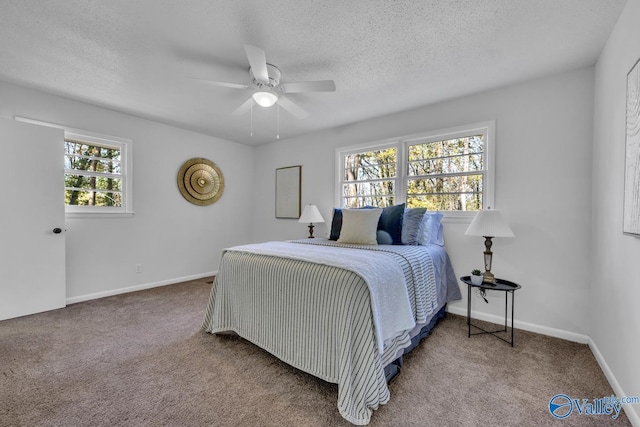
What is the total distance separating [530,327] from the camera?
253 centimetres

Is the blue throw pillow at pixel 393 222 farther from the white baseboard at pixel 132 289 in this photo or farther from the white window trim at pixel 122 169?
the white window trim at pixel 122 169

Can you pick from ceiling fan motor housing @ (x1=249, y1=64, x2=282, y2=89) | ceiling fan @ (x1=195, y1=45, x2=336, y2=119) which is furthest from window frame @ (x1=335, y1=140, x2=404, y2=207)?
ceiling fan motor housing @ (x1=249, y1=64, x2=282, y2=89)

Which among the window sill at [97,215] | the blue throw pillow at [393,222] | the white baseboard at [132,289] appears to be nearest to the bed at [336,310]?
the blue throw pillow at [393,222]

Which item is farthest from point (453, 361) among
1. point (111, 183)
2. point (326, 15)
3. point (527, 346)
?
point (111, 183)

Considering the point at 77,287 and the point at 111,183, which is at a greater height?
the point at 111,183

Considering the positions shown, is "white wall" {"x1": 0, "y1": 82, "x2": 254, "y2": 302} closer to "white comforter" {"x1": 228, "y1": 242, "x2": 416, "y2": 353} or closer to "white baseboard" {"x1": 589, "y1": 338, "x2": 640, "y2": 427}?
"white comforter" {"x1": 228, "y1": 242, "x2": 416, "y2": 353}

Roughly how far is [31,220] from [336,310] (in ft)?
11.1

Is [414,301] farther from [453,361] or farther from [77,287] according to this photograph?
[77,287]

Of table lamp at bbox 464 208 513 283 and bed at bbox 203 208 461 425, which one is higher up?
table lamp at bbox 464 208 513 283

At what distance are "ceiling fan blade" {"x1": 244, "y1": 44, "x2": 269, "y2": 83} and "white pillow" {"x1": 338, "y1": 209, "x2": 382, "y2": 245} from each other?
1608mm

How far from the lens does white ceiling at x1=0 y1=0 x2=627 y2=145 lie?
5.54ft

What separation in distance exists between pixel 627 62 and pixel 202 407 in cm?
324

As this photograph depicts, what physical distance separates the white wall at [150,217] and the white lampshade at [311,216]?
1.73 metres

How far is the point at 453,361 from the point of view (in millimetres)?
1996
